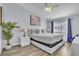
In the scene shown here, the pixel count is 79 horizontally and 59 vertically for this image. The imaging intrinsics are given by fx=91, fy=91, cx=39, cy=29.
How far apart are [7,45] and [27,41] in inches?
16.6

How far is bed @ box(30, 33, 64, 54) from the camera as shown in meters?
1.91

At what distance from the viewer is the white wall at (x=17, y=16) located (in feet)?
5.99

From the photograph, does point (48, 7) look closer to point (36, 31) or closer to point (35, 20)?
point (35, 20)

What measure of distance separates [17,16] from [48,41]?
84 centimetres

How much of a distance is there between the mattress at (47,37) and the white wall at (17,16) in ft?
0.69

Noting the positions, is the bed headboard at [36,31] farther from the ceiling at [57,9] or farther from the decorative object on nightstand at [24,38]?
the ceiling at [57,9]

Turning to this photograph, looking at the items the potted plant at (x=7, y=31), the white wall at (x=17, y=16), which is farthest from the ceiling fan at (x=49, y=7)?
the potted plant at (x=7, y=31)

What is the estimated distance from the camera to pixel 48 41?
1938mm

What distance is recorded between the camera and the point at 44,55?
188 cm

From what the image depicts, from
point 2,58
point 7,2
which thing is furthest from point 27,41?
point 7,2

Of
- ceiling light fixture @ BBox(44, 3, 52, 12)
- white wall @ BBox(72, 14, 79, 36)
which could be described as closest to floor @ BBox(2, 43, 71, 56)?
white wall @ BBox(72, 14, 79, 36)

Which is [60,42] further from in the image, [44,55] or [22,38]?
[22,38]

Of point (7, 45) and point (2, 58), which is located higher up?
point (7, 45)

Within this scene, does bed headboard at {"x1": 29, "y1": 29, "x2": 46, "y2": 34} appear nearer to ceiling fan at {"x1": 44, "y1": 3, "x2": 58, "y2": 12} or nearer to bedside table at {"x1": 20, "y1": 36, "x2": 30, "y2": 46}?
bedside table at {"x1": 20, "y1": 36, "x2": 30, "y2": 46}
